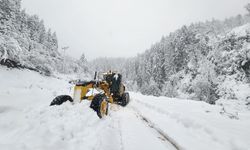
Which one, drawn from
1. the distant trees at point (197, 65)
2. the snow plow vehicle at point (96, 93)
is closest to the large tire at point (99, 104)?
the snow plow vehicle at point (96, 93)

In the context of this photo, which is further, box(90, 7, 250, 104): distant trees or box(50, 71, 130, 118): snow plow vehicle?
box(90, 7, 250, 104): distant trees

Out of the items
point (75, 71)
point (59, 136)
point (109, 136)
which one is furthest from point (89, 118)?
point (75, 71)

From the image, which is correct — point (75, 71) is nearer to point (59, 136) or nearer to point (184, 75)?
point (184, 75)

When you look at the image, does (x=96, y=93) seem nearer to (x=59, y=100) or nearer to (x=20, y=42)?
(x=59, y=100)

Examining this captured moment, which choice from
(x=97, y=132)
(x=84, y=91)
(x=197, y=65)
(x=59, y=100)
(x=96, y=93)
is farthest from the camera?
(x=197, y=65)

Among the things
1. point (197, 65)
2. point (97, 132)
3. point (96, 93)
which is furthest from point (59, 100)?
point (197, 65)

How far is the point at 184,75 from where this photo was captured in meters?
74.2

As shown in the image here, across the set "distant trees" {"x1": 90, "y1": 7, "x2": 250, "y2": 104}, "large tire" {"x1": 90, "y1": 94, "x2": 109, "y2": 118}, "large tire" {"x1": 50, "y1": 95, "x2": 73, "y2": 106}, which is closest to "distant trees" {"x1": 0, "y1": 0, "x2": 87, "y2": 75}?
"large tire" {"x1": 50, "y1": 95, "x2": 73, "y2": 106}

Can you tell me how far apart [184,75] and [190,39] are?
Result: 14.6 metres

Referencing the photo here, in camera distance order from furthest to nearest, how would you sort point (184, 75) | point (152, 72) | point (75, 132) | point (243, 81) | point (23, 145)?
point (152, 72)
point (184, 75)
point (243, 81)
point (75, 132)
point (23, 145)

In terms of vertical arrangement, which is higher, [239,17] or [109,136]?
[239,17]

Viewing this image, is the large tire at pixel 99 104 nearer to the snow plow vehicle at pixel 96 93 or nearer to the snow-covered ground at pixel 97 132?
the snow plow vehicle at pixel 96 93

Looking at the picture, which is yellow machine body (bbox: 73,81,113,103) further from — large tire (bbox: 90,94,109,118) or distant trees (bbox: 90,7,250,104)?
distant trees (bbox: 90,7,250,104)

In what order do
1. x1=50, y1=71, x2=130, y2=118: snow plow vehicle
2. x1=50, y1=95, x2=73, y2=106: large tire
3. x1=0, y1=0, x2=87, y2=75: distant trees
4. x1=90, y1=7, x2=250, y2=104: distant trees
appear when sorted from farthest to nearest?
x1=90, y1=7, x2=250, y2=104: distant trees
x1=0, y1=0, x2=87, y2=75: distant trees
x1=50, y1=95, x2=73, y2=106: large tire
x1=50, y1=71, x2=130, y2=118: snow plow vehicle
